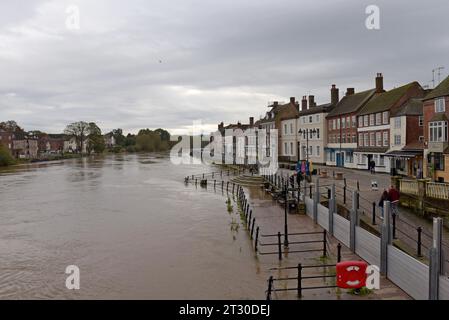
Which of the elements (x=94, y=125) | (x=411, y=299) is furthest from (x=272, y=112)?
(x=94, y=125)

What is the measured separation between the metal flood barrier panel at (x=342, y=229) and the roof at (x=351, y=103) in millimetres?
32391

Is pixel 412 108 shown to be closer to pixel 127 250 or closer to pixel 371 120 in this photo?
pixel 371 120

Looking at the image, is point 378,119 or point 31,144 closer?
point 378,119

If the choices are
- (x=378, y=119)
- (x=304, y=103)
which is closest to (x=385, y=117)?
(x=378, y=119)

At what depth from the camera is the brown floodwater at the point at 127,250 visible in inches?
536

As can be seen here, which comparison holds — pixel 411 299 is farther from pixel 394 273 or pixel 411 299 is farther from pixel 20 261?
pixel 20 261

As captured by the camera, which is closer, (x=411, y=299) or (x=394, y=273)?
(x=411, y=299)

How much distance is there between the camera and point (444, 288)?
972 centimetres

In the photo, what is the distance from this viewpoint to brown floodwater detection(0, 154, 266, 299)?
536 inches

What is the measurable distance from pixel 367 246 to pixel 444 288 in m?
4.85

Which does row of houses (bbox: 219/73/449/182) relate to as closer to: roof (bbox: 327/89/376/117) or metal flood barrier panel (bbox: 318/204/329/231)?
roof (bbox: 327/89/376/117)

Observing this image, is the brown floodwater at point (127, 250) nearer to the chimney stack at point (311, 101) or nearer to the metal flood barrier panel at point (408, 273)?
the metal flood barrier panel at point (408, 273)
